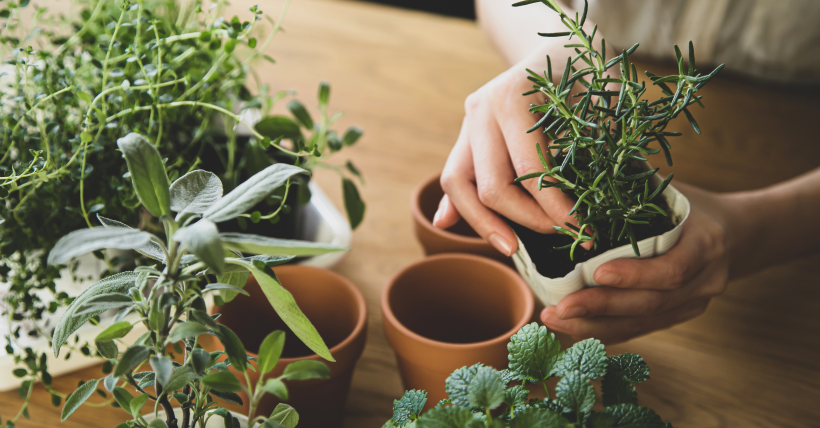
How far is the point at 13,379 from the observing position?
0.62 meters

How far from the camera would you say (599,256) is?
Result: 1.80 ft

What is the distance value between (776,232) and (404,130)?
0.63 m

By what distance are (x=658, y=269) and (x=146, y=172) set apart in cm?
48

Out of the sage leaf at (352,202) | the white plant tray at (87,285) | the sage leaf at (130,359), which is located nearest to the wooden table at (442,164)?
the white plant tray at (87,285)

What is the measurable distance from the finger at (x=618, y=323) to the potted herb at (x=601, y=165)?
0.08 ft

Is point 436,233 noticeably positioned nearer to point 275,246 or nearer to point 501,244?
point 501,244

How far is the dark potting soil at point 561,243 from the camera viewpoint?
574 mm

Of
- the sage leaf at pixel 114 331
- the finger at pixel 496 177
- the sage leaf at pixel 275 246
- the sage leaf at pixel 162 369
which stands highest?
the sage leaf at pixel 275 246

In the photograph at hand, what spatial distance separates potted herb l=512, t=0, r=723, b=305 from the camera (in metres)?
0.45

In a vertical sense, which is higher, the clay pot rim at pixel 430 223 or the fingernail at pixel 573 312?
the fingernail at pixel 573 312

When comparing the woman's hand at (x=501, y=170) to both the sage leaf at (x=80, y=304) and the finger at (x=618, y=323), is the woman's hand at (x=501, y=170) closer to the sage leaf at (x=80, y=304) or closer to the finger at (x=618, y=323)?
the finger at (x=618, y=323)

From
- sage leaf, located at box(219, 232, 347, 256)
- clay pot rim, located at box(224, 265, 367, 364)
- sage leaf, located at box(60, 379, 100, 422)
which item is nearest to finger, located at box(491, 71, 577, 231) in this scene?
clay pot rim, located at box(224, 265, 367, 364)

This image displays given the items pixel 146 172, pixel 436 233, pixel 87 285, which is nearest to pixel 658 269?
pixel 436 233

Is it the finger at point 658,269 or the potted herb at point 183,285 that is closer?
the potted herb at point 183,285
